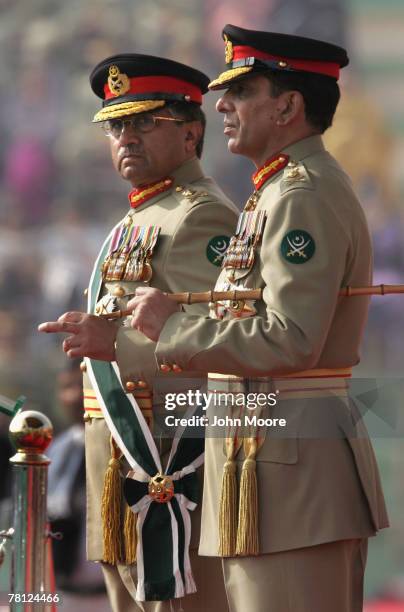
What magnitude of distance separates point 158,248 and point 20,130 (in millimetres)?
7459

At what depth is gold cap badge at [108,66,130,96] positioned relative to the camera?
3715 mm

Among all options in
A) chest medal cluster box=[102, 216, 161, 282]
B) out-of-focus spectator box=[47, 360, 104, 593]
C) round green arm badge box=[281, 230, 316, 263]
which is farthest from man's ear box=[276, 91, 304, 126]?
out-of-focus spectator box=[47, 360, 104, 593]

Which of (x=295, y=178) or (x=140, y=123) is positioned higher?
(x=140, y=123)

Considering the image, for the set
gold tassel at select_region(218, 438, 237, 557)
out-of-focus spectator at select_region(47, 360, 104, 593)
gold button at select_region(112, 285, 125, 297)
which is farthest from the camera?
out-of-focus spectator at select_region(47, 360, 104, 593)

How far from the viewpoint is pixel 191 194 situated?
360 cm

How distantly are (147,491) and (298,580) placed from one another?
0.83m

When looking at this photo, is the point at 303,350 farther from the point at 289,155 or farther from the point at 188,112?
the point at 188,112

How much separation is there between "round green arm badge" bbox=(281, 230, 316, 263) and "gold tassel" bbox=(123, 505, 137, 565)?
1.05 m

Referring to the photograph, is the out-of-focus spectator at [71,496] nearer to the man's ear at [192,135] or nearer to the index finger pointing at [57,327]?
the man's ear at [192,135]

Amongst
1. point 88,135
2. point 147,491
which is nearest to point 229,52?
point 147,491

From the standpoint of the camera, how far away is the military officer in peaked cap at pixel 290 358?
2.68m

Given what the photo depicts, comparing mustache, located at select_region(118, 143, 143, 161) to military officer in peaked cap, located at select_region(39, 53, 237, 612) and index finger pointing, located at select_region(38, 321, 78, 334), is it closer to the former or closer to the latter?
military officer in peaked cap, located at select_region(39, 53, 237, 612)

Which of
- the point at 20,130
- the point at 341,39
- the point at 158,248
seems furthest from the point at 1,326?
the point at 158,248

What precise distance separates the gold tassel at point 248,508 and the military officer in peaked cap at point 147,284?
501mm
